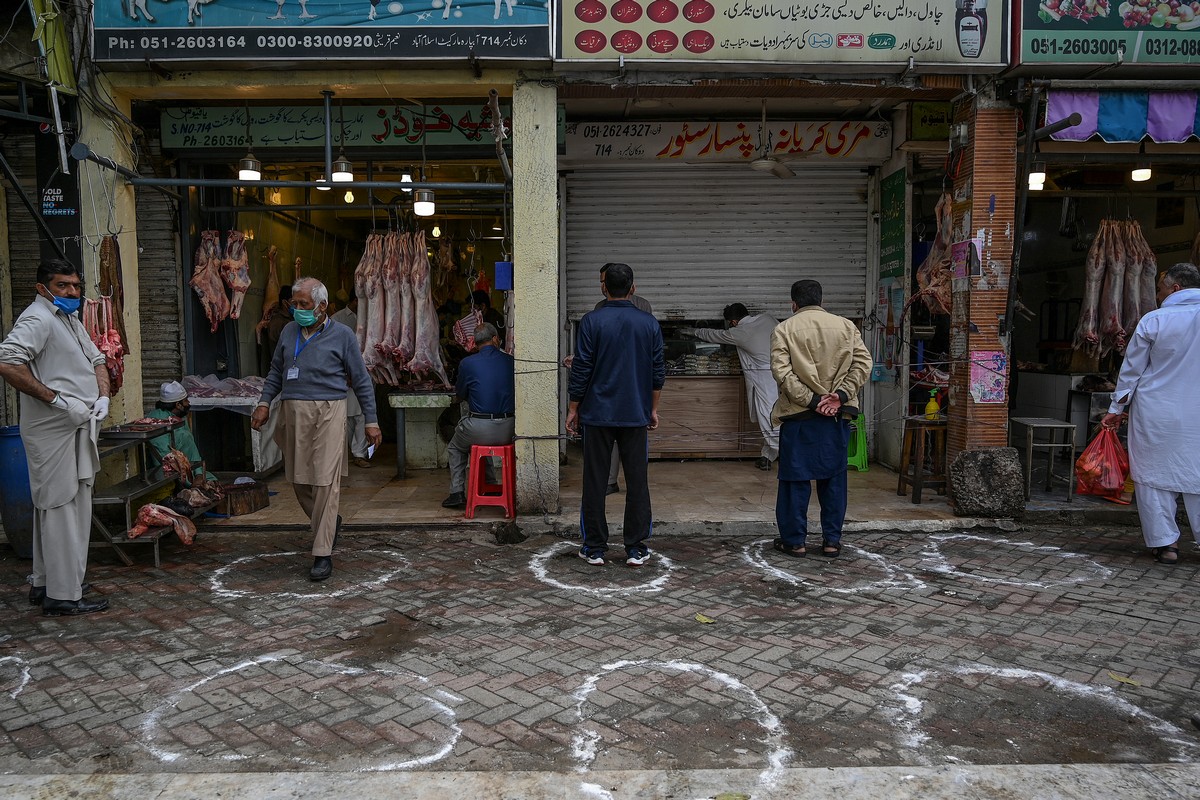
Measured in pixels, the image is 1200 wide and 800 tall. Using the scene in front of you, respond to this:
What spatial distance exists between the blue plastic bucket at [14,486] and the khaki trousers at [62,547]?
4.14ft

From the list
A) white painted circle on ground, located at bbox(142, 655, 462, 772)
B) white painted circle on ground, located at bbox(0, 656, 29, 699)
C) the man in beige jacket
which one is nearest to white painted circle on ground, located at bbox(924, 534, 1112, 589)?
the man in beige jacket

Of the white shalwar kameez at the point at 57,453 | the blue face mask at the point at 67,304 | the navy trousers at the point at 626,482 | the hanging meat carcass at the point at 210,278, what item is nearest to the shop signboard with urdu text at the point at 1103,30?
the navy trousers at the point at 626,482

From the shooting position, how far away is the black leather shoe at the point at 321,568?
212 inches

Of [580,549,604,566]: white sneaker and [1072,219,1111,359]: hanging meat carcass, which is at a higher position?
[1072,219,1111,359]: hanging meat carcass

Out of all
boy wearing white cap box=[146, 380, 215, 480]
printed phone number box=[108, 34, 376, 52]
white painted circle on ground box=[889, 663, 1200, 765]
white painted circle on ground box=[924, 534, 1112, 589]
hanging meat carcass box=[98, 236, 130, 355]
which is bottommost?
white painted circle on ground box=[924, 534, 1112, 589]

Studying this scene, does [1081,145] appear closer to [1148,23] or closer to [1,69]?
[1148,23]

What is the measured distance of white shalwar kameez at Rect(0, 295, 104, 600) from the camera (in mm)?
4680

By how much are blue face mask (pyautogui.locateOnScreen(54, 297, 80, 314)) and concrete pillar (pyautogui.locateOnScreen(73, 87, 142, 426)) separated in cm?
226

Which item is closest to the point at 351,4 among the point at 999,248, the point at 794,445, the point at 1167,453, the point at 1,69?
the point at 1,69

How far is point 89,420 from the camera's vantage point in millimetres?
4828

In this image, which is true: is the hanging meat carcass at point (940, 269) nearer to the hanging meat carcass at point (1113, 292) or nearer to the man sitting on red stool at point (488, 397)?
the hanging meat carcass at point (1113, 292)

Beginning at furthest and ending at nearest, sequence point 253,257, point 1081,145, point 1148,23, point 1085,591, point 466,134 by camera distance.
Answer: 1. point 253,257
2. point 466,134
3. point 1081,145
4. point 1148,23
5. point 1085,591

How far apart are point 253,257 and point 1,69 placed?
3.45 meters

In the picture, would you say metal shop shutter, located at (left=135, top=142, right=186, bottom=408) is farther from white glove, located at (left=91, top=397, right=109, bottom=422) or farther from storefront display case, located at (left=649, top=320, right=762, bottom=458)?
storefront display case, located at (left=649, top=320, right=762, bottom=458)
